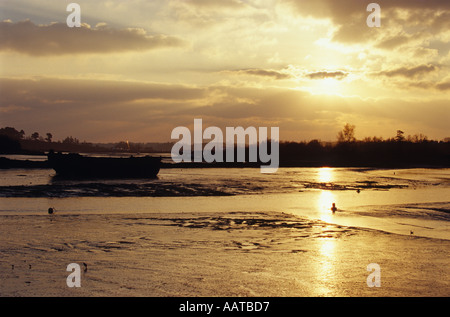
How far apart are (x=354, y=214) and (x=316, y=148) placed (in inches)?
3397

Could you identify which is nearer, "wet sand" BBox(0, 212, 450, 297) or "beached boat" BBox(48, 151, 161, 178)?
"wet sand" BBox(0, 212, 450, 297)

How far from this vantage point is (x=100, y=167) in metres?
49.3

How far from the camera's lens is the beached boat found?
49.0m

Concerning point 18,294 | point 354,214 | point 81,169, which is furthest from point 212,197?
point 81,169

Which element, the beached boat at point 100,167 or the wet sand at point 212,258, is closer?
the wet sand at point 212,258

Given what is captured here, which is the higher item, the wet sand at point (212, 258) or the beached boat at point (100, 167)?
the beached boat at point (100, 167)

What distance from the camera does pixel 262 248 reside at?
44.6 feet

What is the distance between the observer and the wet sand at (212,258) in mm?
9531

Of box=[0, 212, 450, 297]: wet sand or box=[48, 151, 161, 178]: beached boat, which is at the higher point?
box=[48, 151, 161, 178]: beached boat

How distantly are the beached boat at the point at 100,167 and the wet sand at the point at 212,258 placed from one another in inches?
1210

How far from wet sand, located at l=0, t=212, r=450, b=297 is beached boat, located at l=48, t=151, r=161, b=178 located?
30.7m

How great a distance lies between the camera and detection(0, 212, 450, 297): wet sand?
31.3 ft

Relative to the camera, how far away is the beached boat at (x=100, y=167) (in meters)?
49.0
